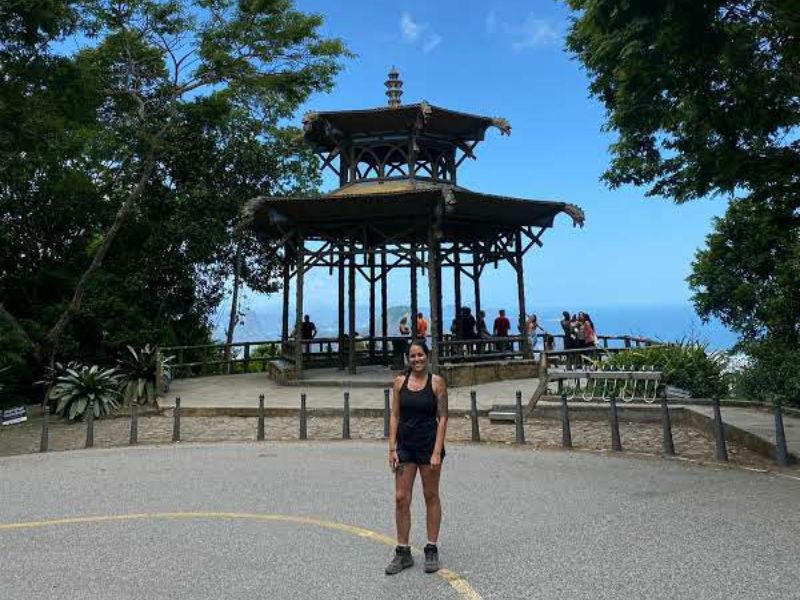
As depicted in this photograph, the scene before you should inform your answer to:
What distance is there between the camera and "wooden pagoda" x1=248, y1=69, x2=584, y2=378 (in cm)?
1777

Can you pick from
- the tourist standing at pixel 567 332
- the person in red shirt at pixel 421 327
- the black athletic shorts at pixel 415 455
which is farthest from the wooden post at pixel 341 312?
the black athletic shorts at pixel 415 455

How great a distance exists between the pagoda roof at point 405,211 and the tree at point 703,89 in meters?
6.37

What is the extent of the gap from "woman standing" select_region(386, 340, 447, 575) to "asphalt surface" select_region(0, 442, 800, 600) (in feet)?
0.85

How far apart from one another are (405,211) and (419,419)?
13321mm

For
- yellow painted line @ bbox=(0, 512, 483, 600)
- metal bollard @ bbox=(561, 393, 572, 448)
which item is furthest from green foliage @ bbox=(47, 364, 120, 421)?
metal bollard @ bbox=(561, 393, 572, 448)

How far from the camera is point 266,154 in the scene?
27.0 m

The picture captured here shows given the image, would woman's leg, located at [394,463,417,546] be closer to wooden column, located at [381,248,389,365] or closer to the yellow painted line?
the yellow painted line

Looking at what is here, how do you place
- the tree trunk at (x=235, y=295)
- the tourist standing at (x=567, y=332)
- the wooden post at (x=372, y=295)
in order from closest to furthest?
the tourist standing at (x=567, y=332)
the wooden post at (x=372, y=295)
the tree trunk at (x=235, y=295)

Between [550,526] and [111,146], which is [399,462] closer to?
[550,526]

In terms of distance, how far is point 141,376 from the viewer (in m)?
17.4

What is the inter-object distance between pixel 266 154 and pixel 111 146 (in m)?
6.07

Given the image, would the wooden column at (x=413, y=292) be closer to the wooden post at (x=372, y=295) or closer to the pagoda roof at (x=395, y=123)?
the wooden post at (x=372, y=295)

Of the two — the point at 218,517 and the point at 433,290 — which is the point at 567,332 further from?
the point at 218,517

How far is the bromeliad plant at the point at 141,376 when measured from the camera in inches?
670
